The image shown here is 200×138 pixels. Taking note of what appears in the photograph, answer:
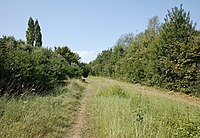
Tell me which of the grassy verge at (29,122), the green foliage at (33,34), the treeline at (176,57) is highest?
the green foliage at (33,34)

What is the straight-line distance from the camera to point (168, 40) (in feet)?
87.1

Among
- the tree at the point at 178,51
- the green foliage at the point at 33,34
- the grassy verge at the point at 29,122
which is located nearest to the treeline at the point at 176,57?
the tree at the point at 178,51

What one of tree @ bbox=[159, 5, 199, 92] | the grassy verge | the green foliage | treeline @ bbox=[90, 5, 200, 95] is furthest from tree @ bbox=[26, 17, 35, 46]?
the grassy verge

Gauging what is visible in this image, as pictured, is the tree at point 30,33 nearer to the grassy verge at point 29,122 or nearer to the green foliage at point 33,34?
the green foliage at point 33,34

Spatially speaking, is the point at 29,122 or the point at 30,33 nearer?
the point at 29,122

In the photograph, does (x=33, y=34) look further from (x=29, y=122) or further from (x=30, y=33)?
(x=29, y=122)

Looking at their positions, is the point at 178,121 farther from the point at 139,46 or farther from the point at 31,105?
the point at 139,46

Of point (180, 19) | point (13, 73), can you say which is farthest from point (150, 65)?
point (13, 73)

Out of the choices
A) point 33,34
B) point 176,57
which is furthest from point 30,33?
point 176,57

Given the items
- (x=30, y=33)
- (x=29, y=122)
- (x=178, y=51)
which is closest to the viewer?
(x=29, y=122)

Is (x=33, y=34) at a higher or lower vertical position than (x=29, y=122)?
higher

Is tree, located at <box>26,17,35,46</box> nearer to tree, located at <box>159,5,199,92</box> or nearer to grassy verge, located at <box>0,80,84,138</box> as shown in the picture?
tree, located at <box>159,5,199,92</box>

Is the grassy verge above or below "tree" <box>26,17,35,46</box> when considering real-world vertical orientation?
below

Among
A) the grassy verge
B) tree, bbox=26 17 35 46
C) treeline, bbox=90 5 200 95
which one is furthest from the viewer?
tree, bbox=26 17 35 46
